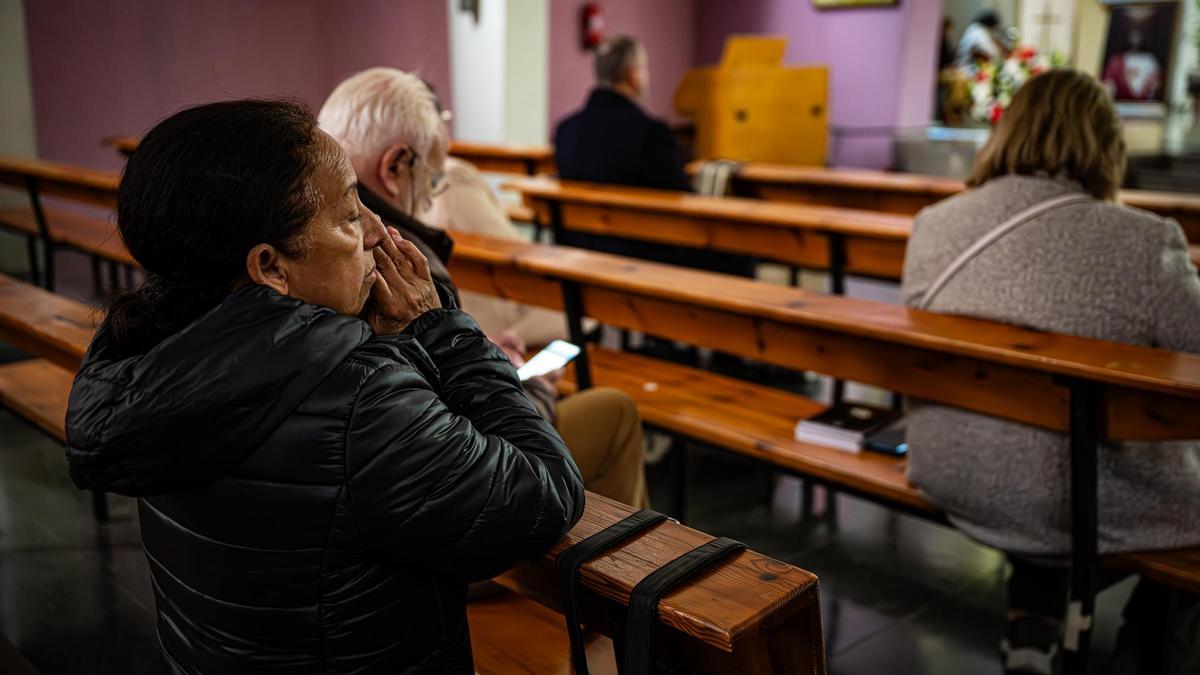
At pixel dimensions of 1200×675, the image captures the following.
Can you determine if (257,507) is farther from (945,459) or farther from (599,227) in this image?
(599,227)

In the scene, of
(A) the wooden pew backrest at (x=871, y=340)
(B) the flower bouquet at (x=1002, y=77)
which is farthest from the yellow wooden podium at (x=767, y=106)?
(A) the wooden pew backrest at (x=871, y=340)

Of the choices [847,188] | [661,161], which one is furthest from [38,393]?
[847,188]

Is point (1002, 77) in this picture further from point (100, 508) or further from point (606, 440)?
point (100, 508)

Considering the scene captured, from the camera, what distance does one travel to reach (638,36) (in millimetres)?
9156

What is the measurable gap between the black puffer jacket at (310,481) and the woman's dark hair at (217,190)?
7 cm

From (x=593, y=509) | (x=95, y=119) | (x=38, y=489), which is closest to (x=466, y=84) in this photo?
(x=95, y=119)

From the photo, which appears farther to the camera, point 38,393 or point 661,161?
point 661,161

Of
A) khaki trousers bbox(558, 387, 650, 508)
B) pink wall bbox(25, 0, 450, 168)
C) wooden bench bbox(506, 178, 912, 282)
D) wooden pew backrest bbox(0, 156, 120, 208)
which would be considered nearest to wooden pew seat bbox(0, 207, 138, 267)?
wooden pew backrest bbox(0, 156, 120, 208)

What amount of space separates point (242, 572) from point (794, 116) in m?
6.65

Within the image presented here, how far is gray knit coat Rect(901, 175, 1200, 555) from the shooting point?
1.95m

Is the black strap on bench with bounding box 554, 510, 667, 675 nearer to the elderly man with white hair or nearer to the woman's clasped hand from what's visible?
the woman's clasped hand

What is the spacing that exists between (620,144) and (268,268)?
3364 millimetres

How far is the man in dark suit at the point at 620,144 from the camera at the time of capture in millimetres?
4336

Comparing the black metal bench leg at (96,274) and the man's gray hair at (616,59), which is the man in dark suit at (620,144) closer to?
the man's gray hair at (616,59)
